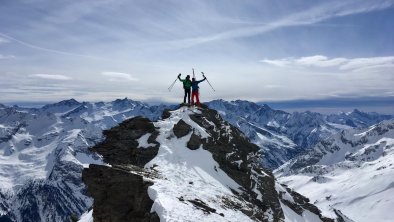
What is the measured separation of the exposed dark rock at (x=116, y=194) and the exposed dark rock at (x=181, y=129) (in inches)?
798

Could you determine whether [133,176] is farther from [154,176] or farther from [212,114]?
[212,114]

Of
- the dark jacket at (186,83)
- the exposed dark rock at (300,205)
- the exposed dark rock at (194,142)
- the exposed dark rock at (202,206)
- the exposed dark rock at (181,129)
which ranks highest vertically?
the dark jacket at (186,83)

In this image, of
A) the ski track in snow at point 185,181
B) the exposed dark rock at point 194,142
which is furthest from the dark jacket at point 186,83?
the exposed dark rock at point 194,142

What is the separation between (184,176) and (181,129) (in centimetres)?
1420

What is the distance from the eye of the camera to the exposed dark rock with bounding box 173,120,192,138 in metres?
54.0

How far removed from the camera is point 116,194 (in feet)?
107

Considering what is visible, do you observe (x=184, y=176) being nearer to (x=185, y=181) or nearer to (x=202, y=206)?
(x=185, y=181)

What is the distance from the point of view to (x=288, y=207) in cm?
6762

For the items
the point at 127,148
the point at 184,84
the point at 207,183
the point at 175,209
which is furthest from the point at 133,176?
the point at 184,84

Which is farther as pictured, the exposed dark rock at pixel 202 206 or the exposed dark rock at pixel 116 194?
the exposed dark rock at pixel 202 206

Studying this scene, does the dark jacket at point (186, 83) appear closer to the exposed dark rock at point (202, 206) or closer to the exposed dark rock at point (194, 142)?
the exposed dark rock at point (194, 142)

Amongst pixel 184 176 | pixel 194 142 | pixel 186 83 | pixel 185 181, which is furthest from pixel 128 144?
pixel 186 83

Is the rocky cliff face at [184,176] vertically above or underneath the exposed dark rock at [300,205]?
above

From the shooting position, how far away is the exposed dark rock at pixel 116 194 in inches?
1199
